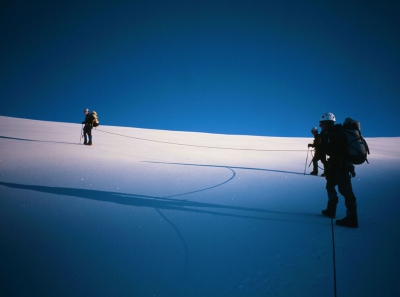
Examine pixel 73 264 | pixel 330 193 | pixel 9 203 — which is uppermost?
pixel 330 193

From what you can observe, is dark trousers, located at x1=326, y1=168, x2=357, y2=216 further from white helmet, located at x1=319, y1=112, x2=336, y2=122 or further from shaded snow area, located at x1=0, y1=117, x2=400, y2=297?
white helmet, located at x1=319, y1=112, x2=336, y2=122

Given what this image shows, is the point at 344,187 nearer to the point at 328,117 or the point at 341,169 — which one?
the point at 341,169

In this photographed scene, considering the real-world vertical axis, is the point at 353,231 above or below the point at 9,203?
below

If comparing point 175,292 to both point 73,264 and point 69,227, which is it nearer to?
point 73,264

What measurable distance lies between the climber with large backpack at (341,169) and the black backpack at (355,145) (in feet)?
0.18

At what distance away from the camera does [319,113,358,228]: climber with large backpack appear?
4.37m

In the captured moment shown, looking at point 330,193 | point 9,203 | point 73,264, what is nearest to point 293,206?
point 330,193

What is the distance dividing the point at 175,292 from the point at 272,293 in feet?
3.68

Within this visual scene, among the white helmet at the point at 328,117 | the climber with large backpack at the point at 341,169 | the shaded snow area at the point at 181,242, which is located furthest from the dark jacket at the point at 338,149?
the shaded snow area at the point at 181,242

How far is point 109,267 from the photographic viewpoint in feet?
8.99

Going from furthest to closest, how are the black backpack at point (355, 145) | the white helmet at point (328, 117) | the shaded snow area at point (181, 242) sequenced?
1. the white helmet at point (328, 117)
2. the black backpack at point (355, 145)
3. the shaded snow area at point (181, 242)

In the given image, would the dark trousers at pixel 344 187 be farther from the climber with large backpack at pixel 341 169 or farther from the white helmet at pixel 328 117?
the white helmet at pixel 328 117

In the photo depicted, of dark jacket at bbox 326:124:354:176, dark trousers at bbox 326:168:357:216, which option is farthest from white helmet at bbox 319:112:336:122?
dark trousers at bbox 326:168:357:216

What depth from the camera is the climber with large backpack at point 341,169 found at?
172 inches
